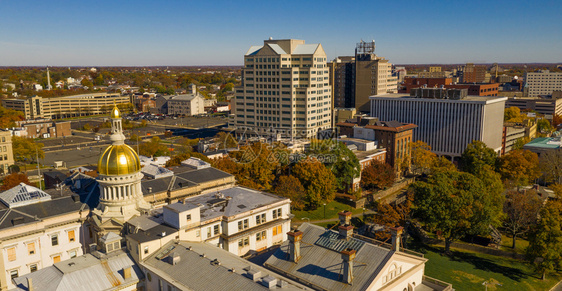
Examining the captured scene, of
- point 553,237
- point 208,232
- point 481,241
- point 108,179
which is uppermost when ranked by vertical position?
point 108,179

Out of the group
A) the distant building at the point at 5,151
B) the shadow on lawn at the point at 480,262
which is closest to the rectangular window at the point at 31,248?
the shadow on lawn at the point at 480,262

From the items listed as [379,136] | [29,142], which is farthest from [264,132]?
[29,142]

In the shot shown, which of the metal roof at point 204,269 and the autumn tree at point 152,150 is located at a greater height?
the metal roof at point 204,269

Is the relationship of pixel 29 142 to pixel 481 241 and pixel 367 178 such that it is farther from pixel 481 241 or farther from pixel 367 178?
pixel 481 241

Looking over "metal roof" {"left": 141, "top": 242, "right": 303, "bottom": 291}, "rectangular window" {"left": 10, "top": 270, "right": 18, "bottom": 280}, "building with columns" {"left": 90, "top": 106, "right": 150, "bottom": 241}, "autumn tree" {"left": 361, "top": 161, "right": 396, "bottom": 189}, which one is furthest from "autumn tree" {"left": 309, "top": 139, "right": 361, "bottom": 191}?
"rectangular window" {"left": 10, "top": 270, "right": 18, "bottom": 280}

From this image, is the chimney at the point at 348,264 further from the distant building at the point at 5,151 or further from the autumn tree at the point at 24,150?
the autumn tree at the point at 24,150

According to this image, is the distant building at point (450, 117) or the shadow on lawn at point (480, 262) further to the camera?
the distant building at point (450, 117)
